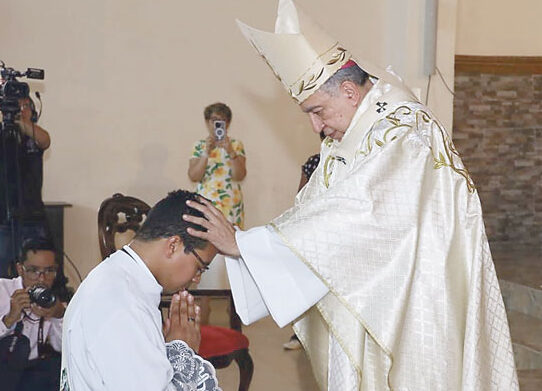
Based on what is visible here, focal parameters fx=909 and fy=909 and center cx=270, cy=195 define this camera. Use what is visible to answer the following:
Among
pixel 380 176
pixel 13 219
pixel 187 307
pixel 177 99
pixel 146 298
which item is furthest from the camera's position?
pixel 177 99

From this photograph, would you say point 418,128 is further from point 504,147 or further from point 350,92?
point 504,147

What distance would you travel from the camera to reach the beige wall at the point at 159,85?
6.47m

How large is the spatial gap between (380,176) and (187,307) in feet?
2.05

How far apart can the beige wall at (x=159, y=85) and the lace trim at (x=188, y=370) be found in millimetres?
4515

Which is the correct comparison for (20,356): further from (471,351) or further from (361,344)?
(471,351)

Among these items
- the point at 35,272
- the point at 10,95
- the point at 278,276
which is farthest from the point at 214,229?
the point at 10,95

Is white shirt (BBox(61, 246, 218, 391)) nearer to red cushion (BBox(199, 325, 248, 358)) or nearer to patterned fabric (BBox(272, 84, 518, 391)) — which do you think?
patterned fabric (BBox(272, 84, 518, 391))

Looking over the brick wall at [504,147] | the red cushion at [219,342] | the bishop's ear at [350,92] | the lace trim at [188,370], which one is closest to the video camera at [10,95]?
the red cushion at [219,342]

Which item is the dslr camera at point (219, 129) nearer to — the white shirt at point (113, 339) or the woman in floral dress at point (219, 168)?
the woman in floral dress at point (219, 168)

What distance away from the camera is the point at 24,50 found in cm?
633

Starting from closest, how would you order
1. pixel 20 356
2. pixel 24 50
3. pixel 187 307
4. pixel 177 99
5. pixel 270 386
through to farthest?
pixel 187 307 < pixel 20 356 < pixel 270 386 < pixel 24 50 < pixel 177 99

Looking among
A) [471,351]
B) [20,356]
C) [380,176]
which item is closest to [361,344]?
[471,351]

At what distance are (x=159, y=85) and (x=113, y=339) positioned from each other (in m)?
5.00

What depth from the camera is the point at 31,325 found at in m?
3.33
